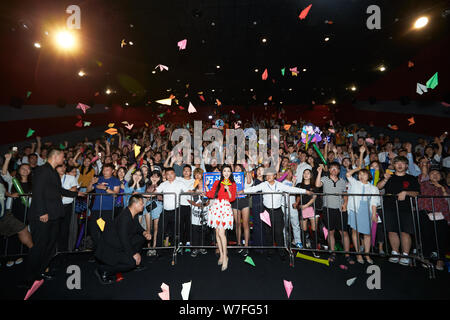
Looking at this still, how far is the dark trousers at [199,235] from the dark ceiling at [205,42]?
700cm

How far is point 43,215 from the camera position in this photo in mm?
3104

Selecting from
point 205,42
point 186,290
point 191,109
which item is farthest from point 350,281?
point 191,109

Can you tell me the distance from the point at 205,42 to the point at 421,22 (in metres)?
7.68

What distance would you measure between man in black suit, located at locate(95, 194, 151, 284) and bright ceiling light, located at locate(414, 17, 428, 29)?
9.87 metres

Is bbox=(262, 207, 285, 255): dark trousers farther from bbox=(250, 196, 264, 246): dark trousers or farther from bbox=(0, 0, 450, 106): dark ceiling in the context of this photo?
bbox=(0, 0, 450, 106): dark ceiling

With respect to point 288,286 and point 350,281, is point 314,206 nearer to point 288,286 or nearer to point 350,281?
point 350,281

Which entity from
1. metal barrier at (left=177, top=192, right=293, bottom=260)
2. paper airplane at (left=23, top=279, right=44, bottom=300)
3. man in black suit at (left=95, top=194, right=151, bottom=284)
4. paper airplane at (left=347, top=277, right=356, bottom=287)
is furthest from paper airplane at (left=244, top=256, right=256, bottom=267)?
paper airplane at (left=23, top=279, right=44, bottom=300)

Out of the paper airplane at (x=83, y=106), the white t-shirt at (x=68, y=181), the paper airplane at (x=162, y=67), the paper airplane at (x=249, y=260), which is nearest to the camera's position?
the paper airplane at (x=249, y=260)

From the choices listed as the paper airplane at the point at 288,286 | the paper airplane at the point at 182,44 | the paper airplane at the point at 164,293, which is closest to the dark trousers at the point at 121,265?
the paper airplane at the point at 164,293

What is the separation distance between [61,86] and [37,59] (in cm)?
182

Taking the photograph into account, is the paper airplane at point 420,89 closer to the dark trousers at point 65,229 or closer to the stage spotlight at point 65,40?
the dark trousers at point 65,229

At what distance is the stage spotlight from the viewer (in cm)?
719

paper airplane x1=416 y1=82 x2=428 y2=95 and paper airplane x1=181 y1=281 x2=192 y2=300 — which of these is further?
paper airplane x1=416 y1=82 x2=428 y2=95

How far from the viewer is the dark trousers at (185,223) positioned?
452cm
